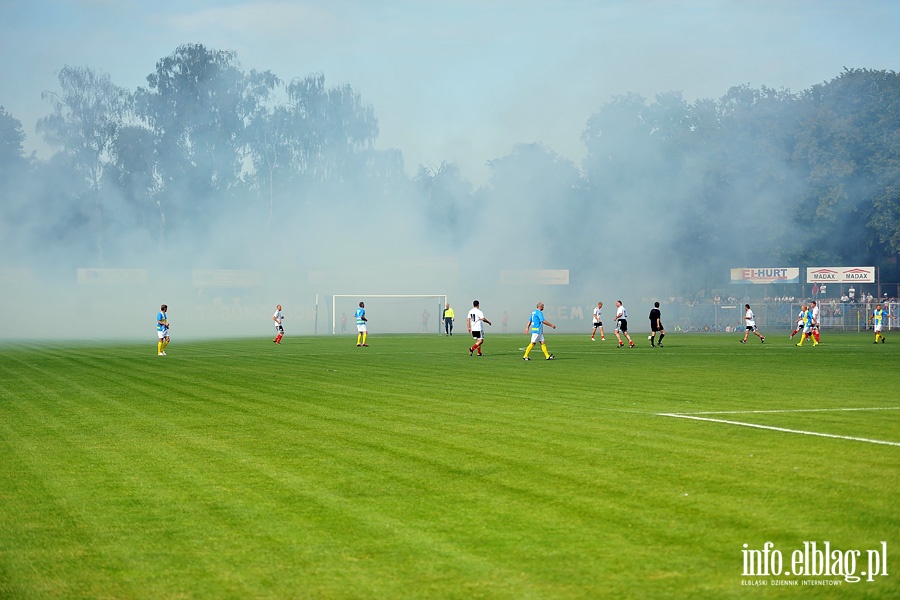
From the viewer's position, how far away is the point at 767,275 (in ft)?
223

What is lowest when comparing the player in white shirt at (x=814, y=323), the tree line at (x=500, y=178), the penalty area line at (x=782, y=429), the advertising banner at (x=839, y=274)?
the penalty area line at (x=782, y=429)

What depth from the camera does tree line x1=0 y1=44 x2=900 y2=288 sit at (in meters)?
68.0

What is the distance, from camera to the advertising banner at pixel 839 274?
65188 mm

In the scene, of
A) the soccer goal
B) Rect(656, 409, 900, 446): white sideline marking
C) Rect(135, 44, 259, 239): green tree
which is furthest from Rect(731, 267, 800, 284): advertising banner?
Rect(656, 409, 900, 446): white sideline marking

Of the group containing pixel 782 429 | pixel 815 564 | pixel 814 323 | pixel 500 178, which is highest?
pixel 500 178

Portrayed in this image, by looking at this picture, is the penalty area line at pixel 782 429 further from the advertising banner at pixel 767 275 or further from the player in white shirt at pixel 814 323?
the advertising banner at pixel 767 275

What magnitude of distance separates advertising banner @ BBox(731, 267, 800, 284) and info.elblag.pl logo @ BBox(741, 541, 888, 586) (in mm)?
64294

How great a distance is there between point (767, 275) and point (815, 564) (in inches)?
2563

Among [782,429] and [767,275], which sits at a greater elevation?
[767,275]

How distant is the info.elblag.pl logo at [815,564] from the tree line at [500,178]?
6444 cm

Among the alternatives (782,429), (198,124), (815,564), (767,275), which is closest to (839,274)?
(767,275)

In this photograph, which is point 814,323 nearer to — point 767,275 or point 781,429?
point 767,275

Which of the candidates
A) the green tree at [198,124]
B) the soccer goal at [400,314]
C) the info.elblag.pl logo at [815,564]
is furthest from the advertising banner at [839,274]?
the info.elblag.pl logo at [815,564]

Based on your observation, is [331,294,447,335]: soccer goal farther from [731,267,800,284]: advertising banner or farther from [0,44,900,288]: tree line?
[731,267,800,284]: advertising banner
